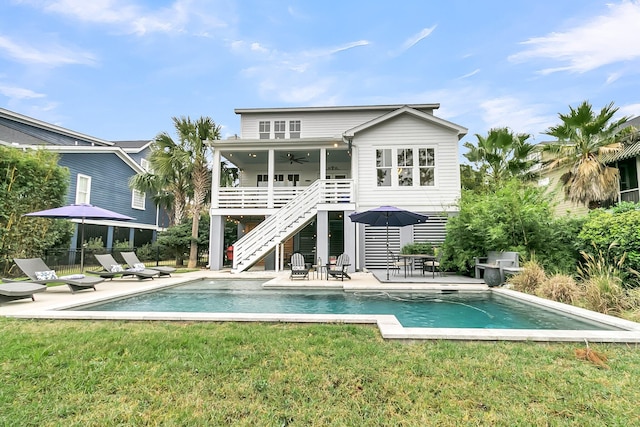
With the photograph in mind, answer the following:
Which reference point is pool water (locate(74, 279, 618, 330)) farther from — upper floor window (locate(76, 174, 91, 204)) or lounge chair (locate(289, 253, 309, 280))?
upper floor window (locate(76, 174, 91, 204))

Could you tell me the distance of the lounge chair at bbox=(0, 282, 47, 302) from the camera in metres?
6.62

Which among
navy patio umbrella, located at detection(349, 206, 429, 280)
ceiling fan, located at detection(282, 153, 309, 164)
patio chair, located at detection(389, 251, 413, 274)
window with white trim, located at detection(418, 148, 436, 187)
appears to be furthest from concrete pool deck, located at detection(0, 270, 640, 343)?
ceiling fan, located at detection(282, 153, 309, 164)

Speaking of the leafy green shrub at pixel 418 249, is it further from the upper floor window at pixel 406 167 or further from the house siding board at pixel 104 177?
the house siding board at pixel 104 177

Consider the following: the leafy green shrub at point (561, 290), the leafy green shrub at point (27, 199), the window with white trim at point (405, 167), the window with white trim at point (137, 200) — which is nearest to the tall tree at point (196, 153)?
the leafy green shrub at point (27, 199)

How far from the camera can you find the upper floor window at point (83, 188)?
19.0m

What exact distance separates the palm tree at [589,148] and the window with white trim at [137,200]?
26263mm

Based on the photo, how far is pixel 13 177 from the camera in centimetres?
1117

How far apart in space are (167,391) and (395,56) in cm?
2456

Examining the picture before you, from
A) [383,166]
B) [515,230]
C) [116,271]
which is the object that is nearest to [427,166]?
[383,166]

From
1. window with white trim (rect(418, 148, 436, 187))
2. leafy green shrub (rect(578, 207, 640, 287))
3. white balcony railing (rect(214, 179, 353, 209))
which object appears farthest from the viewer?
white balcony railing (rect(214, 179, 353, 209))

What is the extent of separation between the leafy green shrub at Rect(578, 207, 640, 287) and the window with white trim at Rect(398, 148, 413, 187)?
7.37 m

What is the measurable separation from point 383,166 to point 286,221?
216 inches

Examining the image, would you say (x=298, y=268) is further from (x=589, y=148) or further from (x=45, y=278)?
(x=589, y=148)

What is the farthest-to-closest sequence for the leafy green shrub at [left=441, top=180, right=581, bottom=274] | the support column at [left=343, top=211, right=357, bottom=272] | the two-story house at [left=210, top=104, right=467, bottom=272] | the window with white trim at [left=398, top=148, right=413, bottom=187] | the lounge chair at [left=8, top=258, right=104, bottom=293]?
1. the window with white trim at [left=398, top=148, right=413, bottom=187]
2. the two-story house at [left=210, top=104, right=467, bottom=272]
3. the support column at [left=343, top=211, right=357, bottom=272]
4. the leafy green shrub at [left=441, top=180, right=581, bottom=274]
5. the lounge chair at [left=8, top=258, right=104, bottom=293]
